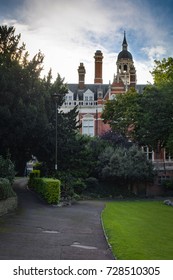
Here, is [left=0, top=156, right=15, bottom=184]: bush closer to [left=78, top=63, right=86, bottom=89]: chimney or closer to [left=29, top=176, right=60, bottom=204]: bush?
[left=29, top=176, right=60, bottom=204]: bush

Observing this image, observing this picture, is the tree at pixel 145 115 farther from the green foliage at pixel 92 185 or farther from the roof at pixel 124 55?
the roof at pixel 124 55

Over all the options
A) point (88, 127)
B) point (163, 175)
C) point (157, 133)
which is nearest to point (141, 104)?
point (157, 133)

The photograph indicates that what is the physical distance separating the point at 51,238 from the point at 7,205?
22.2ft

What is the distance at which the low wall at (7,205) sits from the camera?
17428mm

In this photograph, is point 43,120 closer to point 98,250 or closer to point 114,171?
point 114,171

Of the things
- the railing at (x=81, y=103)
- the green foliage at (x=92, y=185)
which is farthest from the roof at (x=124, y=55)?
the green foliage at (x=92, y=185)

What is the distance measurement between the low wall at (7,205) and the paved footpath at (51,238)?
0.43 meters

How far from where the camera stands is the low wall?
17.4m

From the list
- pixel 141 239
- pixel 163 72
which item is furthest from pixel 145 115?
pixel 141 239

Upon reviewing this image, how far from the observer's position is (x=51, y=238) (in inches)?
480

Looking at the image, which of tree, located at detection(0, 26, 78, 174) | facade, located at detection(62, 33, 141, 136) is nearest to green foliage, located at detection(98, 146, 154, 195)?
tree, located at detection(0, 26, 78, 174)

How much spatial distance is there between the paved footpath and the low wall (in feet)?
1.39

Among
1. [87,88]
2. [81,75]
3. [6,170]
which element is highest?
[81,75]

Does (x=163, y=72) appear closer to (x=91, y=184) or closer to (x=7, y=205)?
(x=91, y=184)
